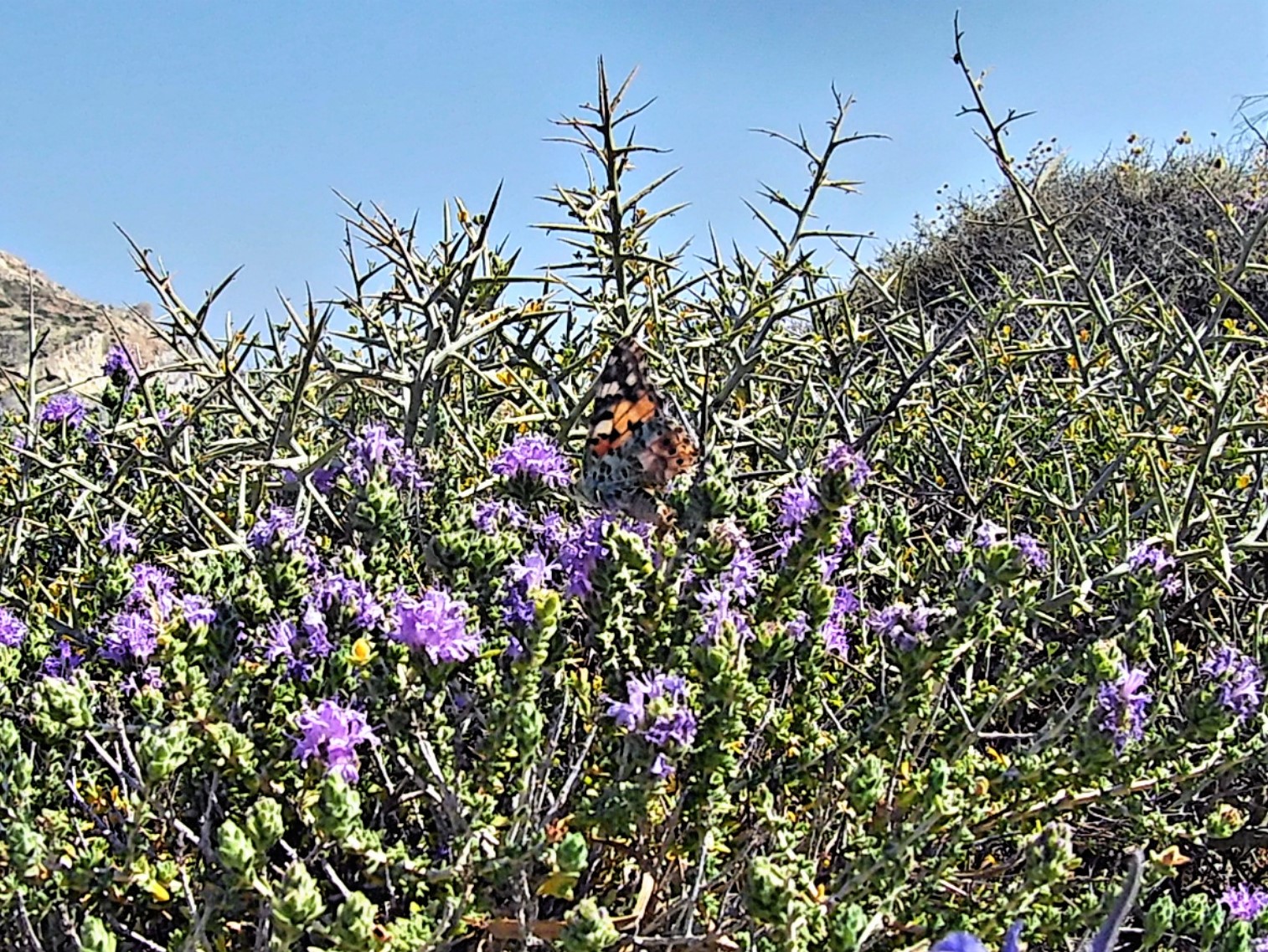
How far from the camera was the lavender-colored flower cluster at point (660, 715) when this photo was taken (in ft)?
4.49

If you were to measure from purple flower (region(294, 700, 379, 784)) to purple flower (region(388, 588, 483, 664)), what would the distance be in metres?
0.11

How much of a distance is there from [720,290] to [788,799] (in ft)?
5.00

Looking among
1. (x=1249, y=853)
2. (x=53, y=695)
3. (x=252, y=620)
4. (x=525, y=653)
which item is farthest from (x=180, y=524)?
(x=1249, y=853)

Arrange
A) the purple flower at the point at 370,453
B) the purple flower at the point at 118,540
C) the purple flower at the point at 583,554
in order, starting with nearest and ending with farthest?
1. the purple flower at the point at 583,554
2. the purple flower at the point at 370,453
3. the purple flower at the point at 118,540

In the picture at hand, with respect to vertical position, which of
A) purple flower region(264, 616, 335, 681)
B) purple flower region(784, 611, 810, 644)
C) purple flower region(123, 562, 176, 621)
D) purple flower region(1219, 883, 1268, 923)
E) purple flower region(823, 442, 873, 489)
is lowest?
purple flower region(1219, 883, 1268, 923)

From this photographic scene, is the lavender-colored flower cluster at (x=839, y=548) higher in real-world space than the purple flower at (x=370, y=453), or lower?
lower

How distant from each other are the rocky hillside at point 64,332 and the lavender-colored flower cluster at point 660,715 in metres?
3.78

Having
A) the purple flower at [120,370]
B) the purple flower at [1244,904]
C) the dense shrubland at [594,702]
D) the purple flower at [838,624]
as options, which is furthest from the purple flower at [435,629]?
the purple flower at [120,370]

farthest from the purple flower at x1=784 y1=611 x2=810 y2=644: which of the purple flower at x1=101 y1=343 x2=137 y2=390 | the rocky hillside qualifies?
the rocky hillside

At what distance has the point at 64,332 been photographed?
5277 mm

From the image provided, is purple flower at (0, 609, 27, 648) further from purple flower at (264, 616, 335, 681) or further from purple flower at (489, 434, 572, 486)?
purple flower at (489, 434, 572, 486)

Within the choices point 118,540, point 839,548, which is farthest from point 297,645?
point 839,548

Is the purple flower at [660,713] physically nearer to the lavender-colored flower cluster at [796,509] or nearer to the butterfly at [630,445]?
the lavender-colored flower cluster at [796,509]

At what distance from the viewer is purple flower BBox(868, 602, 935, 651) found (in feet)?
5.13
